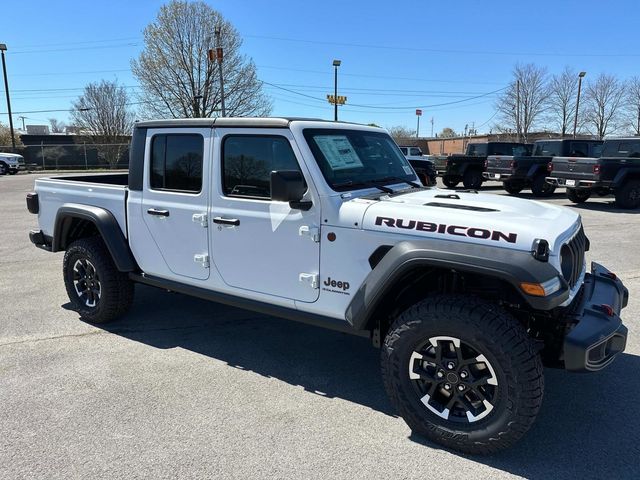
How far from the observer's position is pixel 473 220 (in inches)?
110

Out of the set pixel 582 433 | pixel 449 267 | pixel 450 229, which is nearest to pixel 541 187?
pixel 582 433

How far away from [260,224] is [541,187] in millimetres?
15553

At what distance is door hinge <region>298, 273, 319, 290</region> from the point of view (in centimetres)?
335

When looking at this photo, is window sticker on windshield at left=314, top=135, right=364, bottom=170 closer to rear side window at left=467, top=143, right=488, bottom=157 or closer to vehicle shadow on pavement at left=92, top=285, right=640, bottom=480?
vehicle shadow on pavement at left=92, top=285, right=640, bottom=480

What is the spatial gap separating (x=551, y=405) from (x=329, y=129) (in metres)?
2.46

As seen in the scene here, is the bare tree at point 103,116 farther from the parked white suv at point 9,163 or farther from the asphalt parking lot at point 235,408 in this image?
the asphalt parking lot at point 235,408

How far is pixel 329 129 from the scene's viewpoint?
12.1 ft

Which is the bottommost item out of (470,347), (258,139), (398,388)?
(398,388)

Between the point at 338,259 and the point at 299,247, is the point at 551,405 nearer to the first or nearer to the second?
the point at 338,259

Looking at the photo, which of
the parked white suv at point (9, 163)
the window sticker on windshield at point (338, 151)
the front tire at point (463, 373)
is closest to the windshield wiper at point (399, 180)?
the window sticker on windshield at point (338, 151)

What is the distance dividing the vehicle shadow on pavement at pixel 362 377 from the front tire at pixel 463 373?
174 mm

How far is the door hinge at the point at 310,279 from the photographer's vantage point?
335 centimetres

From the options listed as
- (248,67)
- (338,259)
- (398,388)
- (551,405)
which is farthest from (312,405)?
(248,67)

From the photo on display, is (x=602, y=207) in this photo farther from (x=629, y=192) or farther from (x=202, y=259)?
(x=202, y=259)
